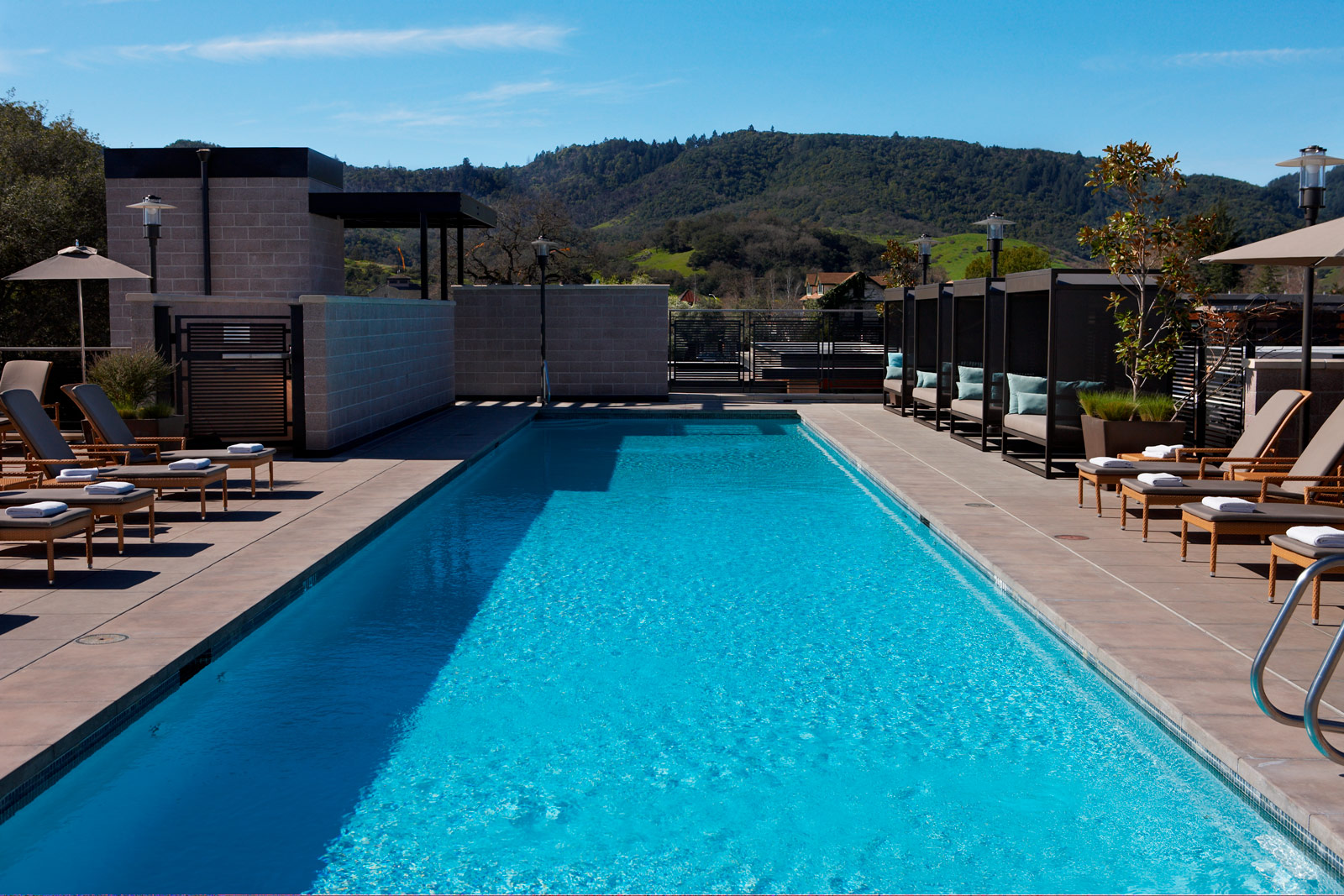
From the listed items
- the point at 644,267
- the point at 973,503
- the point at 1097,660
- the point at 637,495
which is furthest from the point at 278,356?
the point at 644,267

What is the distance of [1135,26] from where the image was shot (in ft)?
80.3

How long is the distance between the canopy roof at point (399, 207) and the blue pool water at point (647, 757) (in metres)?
9.98

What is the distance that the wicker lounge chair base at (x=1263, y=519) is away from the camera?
6.32 meters

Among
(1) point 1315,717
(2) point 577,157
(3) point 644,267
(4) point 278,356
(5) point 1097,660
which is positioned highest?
(2) point 577,157

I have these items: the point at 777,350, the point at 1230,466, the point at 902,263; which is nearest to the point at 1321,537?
the point at 1230,466

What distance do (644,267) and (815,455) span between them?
1841 inches

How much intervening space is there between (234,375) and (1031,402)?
8458 millimetres

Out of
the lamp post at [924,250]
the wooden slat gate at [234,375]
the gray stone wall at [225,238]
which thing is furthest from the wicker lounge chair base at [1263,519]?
the gray stone wall at [225,238]

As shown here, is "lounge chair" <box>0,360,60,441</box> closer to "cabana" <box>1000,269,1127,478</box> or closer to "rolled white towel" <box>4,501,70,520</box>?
"rolled white towel" <box>4,501,70,520</box>

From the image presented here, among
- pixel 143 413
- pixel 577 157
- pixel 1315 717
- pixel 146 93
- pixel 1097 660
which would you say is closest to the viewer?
pixel 1315 717

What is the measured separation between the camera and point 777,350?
75.0 feet

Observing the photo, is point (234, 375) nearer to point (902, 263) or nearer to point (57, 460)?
→ point (57, 460)

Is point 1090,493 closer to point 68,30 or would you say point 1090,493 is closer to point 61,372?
point 61,372

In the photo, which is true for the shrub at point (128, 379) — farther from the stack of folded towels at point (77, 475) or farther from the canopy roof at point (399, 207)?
the canopy roof at point (399, 207)
